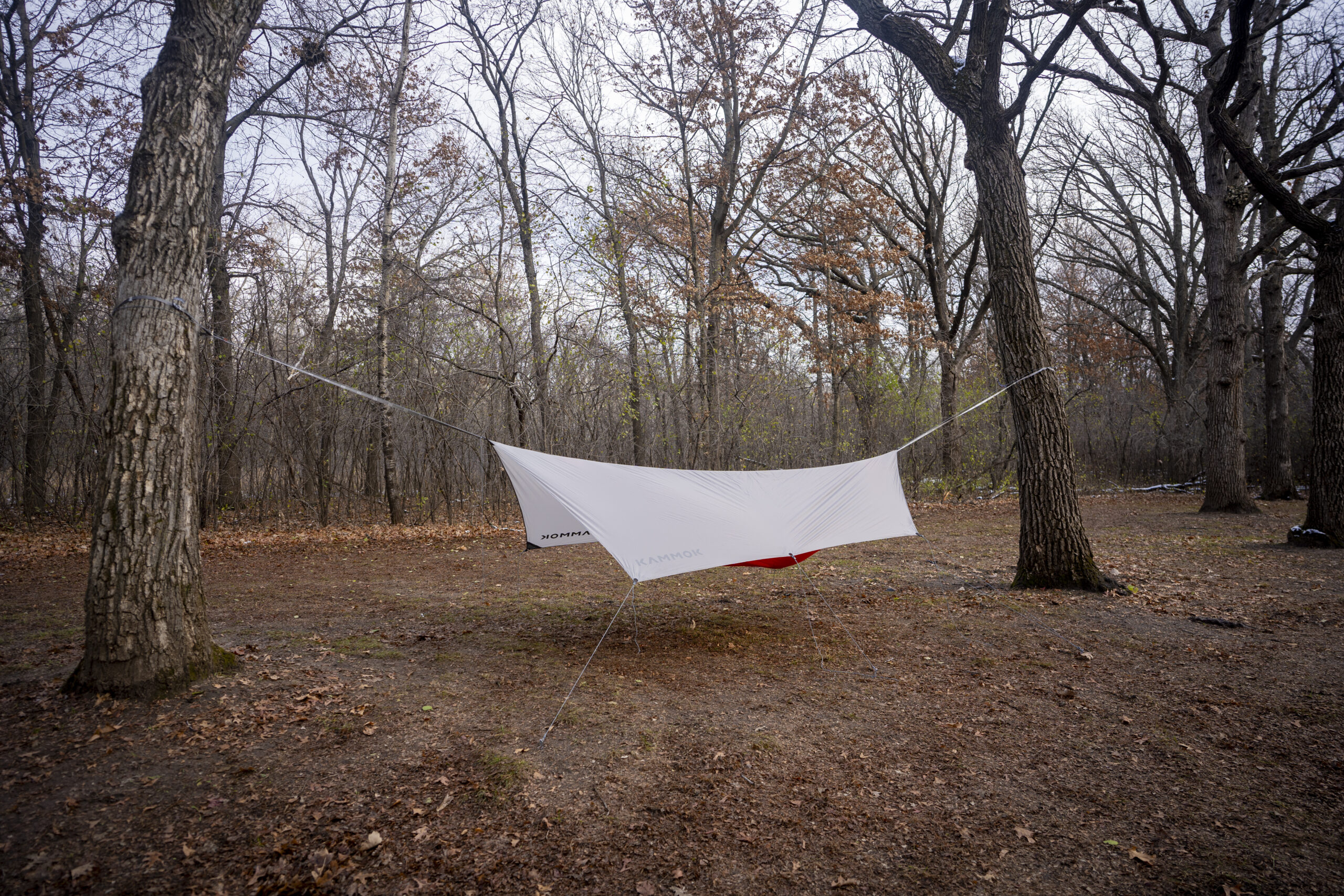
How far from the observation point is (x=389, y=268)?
964 cm

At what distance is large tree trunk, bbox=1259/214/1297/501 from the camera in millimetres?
10727

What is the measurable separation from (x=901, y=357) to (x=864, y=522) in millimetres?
11386

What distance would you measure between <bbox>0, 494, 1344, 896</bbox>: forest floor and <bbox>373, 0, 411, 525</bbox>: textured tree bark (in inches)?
191

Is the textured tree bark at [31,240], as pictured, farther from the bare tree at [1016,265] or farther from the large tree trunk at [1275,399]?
the large tree trunk at [1275,399]

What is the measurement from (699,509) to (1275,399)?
1200cm

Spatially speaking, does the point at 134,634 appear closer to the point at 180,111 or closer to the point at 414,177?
the point at 180,111

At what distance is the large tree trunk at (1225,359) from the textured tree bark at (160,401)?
11368mm

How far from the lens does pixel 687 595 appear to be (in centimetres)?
565

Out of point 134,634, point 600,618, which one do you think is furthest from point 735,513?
point 134,634

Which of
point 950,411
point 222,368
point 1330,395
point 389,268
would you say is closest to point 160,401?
point 222,368

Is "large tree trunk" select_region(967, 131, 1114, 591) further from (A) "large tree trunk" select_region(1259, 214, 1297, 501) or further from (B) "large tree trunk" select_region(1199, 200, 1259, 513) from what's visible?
(A) "large tree trunk" select_region(1259, 214, 1297, 501)

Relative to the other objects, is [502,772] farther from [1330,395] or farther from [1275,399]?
[1275,399]

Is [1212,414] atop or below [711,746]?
atop

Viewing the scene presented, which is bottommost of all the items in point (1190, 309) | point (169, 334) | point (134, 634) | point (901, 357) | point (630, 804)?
point (630, 804)
